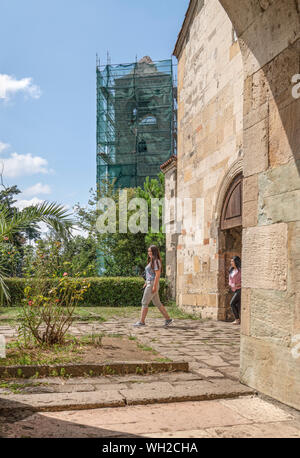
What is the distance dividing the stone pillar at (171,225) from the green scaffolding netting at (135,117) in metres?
13.0

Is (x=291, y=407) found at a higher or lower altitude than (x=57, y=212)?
lower

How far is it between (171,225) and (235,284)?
5.05m

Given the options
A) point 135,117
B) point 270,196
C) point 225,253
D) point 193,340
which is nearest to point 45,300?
point 193,340

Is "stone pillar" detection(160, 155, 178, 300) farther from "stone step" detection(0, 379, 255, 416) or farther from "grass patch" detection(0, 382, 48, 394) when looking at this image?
"grass patch" detection(0, 382, 48, 394)

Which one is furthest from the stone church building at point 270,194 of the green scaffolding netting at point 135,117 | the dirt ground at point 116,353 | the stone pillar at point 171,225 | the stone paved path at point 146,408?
the green scaffolding netting at point 135,117

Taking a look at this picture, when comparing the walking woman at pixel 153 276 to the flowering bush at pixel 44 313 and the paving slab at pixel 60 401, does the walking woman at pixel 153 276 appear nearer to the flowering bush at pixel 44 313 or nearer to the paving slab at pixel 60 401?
the flowering bush at pixel 44 313

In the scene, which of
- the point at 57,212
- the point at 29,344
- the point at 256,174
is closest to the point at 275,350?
the point at 256,174

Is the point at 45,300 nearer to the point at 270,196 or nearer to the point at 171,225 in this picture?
the point at 270,196

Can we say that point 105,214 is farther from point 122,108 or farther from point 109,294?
point 122,108

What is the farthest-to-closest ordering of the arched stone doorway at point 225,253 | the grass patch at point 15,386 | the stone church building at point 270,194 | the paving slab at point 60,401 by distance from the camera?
the arched stone doorway at point 225,253 → the grass patch at point 15,386 → the stone church building at point 270,194 → the paving slab at point 60,401

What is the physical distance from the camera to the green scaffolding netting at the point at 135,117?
26875mm

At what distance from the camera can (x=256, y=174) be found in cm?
379

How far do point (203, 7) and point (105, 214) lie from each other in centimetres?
1179

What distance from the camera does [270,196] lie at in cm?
357
